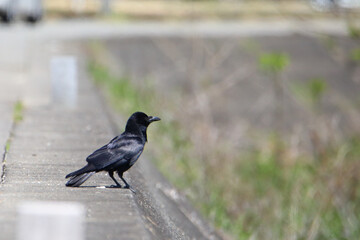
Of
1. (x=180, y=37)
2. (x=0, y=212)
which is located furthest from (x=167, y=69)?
(x=0, y=212)

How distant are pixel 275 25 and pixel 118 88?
14856 mm

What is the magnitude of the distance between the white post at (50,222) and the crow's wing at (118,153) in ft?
6.06

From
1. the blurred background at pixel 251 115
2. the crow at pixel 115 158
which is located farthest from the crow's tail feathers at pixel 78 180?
the blurred background at pixel 251 115

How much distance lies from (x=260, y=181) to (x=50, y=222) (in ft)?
25.7

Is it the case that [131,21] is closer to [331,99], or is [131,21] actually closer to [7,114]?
[331,99]

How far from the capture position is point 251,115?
1753 cm

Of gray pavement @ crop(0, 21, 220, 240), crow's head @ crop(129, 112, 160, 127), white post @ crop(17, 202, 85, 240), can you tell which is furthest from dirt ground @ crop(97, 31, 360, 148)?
white post @ crop(17, 202, 85, 240)

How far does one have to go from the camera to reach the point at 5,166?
20.4 ft

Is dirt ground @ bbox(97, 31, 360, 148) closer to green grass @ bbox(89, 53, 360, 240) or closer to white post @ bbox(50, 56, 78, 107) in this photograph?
green grass @ bbox(89, 53, 360, 240)

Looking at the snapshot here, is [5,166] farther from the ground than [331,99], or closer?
farther from the ground

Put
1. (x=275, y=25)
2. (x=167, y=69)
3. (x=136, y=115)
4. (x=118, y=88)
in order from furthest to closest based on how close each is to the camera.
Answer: (x=275, y=25) → (x=167, y=69) → (x=118, y=88) → (x=136, y=115)

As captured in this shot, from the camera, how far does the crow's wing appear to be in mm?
5246

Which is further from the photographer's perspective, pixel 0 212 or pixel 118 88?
pixel 118 88

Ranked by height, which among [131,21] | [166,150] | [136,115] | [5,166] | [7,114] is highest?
[136,115]
